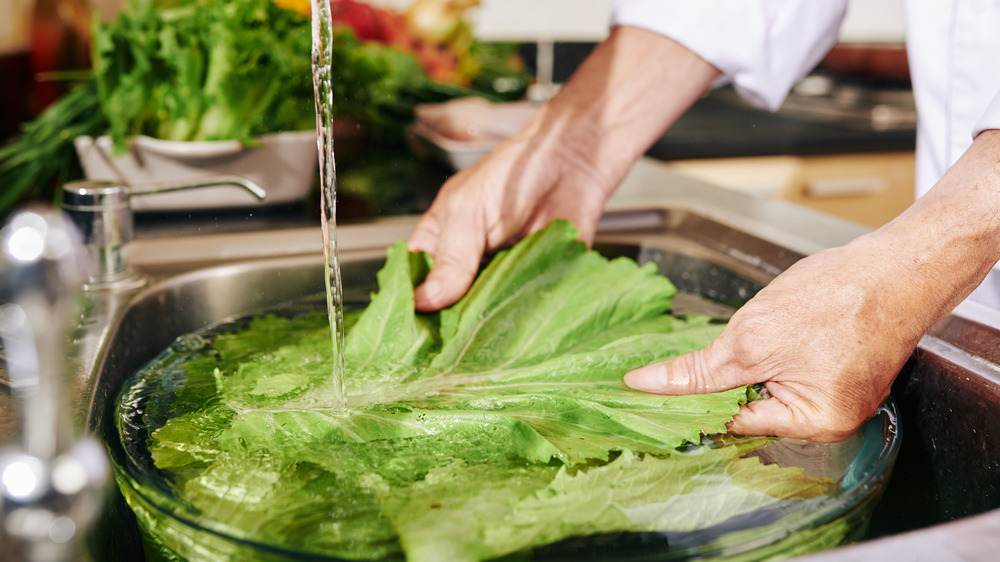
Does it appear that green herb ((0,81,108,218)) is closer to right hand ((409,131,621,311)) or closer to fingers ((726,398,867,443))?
right hand ((409,131,621,311))

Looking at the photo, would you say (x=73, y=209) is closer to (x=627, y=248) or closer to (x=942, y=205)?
(x=627, y=248)

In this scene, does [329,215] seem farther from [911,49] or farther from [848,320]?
[911,49]

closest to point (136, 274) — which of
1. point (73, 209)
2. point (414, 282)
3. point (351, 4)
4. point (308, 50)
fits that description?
point (73, 209)

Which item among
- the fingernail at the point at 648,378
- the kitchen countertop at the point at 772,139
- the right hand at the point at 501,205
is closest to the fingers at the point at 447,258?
the right hand at the point at 501,205

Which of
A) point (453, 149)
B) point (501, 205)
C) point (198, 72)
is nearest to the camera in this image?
point (501, 205)

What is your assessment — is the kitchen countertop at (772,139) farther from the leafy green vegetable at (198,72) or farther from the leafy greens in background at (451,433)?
the leafy greens in background at (451,433)

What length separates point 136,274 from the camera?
0.88 metres

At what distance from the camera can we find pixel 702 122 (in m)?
2.50

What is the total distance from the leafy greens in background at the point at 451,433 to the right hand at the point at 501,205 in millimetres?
46

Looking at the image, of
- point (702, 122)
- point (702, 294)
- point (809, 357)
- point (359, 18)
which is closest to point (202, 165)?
point (702, 294)

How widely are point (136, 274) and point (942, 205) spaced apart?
31.0 inches

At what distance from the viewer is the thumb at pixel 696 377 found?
612mm

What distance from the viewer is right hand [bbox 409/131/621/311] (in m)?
0.82

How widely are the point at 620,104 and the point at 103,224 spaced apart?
0.61 metres
